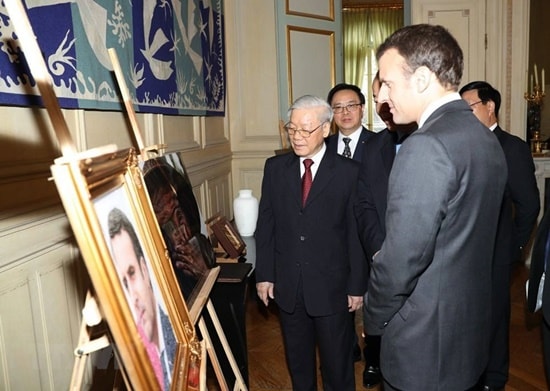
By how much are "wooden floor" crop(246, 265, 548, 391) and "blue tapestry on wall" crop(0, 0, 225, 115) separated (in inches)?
66.1

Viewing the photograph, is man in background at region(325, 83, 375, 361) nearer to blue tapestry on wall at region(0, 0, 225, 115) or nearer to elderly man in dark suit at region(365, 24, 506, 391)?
blue tapestry on wall at region(0, 0, 225, 115)

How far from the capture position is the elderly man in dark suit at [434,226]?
1.33 m

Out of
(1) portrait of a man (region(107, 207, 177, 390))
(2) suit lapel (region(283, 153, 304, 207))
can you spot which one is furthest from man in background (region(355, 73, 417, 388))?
(1) portrait of a man (region(107, 207, 177, 390))

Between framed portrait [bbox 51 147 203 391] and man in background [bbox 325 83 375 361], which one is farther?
man in background [bbox 325 83 375 361]

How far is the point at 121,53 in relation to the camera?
2.26m

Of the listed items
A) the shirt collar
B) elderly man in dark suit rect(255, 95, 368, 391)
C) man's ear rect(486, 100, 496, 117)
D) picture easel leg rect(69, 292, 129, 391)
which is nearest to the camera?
picture easel leg rect(69, 292, 129, 391)

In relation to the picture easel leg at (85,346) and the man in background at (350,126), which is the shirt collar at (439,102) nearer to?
the picture easel leg at (85,346)

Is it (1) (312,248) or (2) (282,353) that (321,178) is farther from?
(2) (282,353)

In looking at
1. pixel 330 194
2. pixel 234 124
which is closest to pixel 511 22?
pixel 234 124

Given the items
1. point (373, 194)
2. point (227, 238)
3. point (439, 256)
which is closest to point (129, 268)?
point (439, 256)

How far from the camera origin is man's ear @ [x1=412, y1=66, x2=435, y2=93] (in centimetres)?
142

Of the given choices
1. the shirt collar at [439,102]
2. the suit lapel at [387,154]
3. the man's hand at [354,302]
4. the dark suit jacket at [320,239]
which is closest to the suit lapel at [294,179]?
the dark suit jacket at [320,239]

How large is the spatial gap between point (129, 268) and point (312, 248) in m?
1.32

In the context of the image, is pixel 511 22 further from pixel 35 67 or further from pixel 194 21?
pixel 35 67
